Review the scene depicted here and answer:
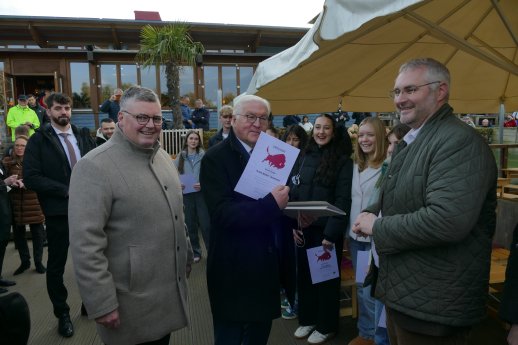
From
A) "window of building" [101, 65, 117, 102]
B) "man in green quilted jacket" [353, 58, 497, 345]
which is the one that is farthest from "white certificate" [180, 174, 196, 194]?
"window of building" [101, 65, 117, 102]

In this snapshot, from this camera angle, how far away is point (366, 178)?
128 inches

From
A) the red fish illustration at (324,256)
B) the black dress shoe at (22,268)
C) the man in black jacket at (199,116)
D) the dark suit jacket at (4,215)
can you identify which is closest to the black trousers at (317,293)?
the red fish illustration at (324,256)

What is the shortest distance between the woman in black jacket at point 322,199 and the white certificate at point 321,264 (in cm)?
7

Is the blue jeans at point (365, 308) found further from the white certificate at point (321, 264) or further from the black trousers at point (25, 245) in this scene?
the black trousers at point (25, 245)

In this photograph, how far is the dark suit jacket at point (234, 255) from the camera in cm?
225

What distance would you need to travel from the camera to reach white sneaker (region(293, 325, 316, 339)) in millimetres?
3600

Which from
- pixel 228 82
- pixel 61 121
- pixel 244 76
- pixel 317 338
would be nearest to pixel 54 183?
pixel 61 121

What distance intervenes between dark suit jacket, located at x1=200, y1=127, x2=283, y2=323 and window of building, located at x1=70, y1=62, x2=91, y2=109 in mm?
15639

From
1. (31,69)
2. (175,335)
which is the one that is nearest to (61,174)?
(175,335)

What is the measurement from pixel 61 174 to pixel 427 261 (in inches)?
130

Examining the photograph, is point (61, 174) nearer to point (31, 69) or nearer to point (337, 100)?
point (337, 100)

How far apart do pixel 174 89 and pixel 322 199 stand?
372 inches

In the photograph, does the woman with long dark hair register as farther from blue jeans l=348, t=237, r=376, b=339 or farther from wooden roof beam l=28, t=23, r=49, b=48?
wooden roof beam l=28, t=23, r=49, b=48

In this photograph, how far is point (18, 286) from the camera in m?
4.96
